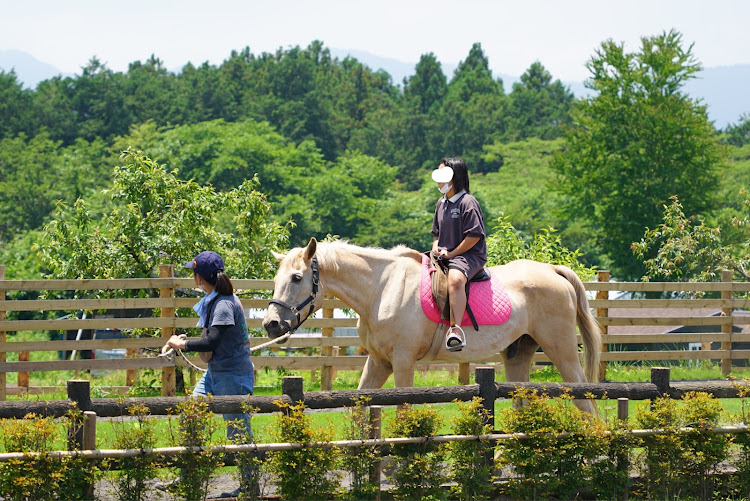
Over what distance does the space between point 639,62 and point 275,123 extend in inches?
1816

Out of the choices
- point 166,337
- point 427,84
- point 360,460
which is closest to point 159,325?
point 166,337

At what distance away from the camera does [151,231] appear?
1442 centimetres

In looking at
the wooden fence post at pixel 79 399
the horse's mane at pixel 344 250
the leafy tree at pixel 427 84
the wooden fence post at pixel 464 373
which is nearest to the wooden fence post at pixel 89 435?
the wooden fence post at pixel 79 399

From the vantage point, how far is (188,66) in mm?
105688

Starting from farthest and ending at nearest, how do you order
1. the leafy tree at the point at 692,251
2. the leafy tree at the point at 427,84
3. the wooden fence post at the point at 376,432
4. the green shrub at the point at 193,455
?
the leafy tree at the point at 427,84
the leafy tree at the point at 692,251
the wooden fence post at the point at 376,432
the green shrub at the point at 193,455

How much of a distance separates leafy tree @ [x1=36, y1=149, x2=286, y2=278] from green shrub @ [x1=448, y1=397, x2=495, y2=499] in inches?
336

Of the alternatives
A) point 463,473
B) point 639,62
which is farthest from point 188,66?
point 463,473

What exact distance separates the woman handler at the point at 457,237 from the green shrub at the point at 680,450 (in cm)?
169

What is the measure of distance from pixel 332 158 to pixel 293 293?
79.6 m

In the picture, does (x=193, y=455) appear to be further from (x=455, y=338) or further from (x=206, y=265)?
(x=455, y=338)

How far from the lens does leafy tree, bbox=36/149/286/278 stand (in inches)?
558

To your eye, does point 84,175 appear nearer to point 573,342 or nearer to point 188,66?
point 188,66

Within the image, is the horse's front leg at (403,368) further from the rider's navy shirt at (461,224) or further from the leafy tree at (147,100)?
the leafy tree at (147,100)

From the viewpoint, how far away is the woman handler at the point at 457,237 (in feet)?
24.7
